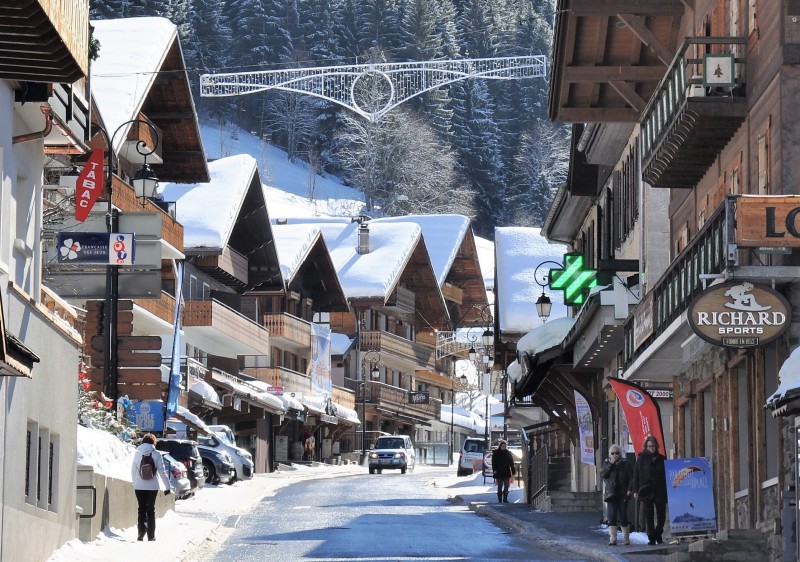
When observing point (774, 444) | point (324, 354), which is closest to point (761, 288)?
point (774, 444)

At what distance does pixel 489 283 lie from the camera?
132 meters

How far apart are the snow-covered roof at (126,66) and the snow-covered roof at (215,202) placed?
1150cm

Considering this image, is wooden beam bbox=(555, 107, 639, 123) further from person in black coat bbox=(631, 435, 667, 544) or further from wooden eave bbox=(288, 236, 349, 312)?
wooden eave bbox=(288, 236, 349, 312)

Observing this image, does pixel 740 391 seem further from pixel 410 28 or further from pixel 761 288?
pixel 410 28

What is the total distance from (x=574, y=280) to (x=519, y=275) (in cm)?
1775

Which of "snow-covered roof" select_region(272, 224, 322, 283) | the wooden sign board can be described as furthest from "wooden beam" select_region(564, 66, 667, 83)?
"snow-covered roof" select_region(272, 224, 322, 283)

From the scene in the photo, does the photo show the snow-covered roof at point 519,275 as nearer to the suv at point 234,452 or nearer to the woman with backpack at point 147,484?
the suv at point 234,452

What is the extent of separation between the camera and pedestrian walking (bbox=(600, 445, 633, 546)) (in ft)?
74.3

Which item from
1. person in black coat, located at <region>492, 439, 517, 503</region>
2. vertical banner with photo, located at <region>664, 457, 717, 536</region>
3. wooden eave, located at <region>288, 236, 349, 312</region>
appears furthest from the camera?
wooden eave, located at <region>288, 236, 349, 312</region>

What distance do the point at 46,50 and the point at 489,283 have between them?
4638 inches

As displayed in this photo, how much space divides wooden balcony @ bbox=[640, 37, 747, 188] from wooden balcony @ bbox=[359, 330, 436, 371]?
204 feet

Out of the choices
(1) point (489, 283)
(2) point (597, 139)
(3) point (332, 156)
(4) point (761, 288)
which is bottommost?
(4) point (761, 288)

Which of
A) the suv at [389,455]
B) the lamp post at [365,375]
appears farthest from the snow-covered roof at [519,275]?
the lamp post at [365,375]

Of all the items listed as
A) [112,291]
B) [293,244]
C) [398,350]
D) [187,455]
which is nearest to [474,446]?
[293,244]
